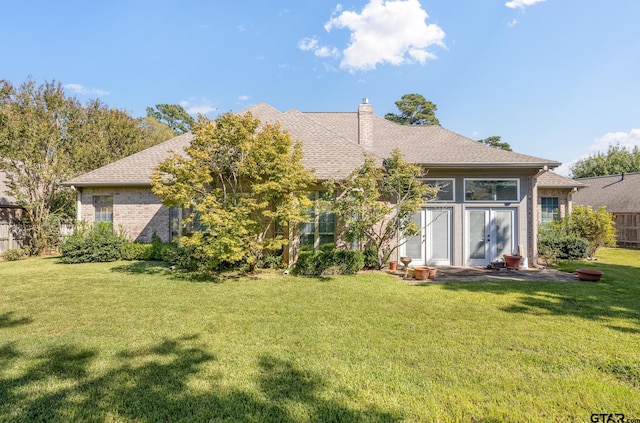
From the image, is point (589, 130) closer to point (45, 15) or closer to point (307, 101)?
point (307, 101)

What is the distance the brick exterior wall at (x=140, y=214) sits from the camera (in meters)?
12.8

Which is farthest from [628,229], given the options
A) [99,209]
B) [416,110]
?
[99,209]

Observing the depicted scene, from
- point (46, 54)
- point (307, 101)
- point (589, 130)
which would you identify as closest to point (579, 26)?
point (589, 130)

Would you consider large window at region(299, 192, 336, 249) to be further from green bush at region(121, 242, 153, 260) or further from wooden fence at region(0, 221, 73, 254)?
wooden fence at region(0, 221, 73, 254)

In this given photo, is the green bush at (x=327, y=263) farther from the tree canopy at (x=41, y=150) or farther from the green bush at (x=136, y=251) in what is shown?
the tree canopy at (x=41, y=150)

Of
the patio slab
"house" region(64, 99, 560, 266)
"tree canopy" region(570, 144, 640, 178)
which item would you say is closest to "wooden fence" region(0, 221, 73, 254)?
"house" region(64, 99, 560, 266)

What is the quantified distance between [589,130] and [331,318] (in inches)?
695

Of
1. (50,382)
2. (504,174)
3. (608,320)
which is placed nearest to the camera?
(50,382)

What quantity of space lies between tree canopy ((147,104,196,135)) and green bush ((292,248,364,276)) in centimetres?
4260

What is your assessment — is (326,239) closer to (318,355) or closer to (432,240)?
(432,240)

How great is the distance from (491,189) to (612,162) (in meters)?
43.0

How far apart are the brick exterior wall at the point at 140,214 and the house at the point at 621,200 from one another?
2395 centimetres

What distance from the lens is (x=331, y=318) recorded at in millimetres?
5219

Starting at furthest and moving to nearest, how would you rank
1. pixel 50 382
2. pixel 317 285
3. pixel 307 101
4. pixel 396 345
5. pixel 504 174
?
1. pixel 307 101
2. pixel 504 174
3. pixel 317 285
4. pixel 396 345
5. pixel 50 382
